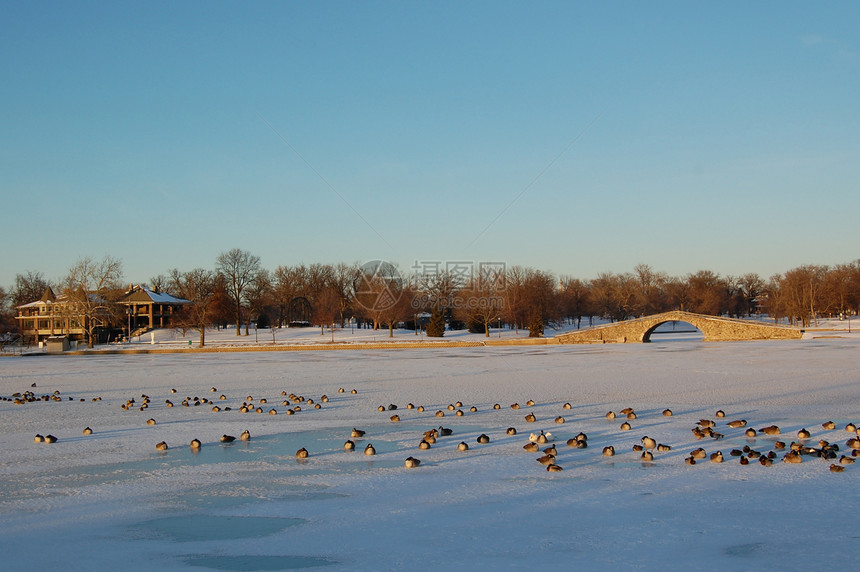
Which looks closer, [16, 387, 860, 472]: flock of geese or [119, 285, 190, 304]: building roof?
[16, 387, 860, 472]: flock of geese

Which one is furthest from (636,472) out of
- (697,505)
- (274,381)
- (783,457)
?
(274,381)

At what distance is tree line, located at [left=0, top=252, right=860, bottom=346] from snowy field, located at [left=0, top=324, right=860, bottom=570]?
5694 centimetres

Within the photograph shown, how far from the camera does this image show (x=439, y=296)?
92.8 meters

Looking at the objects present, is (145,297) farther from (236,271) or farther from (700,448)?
(700,448)

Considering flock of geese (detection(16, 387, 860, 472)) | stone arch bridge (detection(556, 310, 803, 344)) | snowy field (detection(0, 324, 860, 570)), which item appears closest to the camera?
snowy field (detection(0, 324, 860, 570))

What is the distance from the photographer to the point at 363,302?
89.9m

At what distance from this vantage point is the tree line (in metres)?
79.1

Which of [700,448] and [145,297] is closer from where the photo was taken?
[700,448]

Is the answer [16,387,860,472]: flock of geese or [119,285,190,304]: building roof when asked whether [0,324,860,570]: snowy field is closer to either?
[16,387,860,472]: flock of geese

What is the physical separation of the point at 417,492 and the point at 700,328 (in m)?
66.5

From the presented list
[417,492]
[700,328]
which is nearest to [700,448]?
[417,492]

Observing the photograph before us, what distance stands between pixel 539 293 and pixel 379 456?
80429 millimetres

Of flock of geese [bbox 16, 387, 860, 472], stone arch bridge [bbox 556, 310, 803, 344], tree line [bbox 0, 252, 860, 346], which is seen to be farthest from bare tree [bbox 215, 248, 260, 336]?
flock of geese [bbox 16, 387, 860, 472]

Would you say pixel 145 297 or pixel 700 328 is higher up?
pixel 145 297
